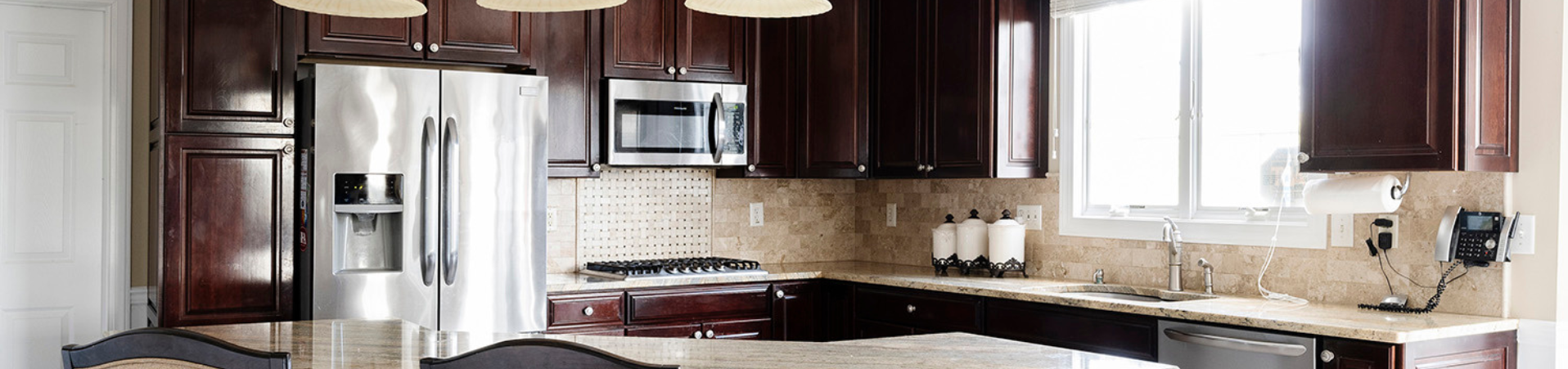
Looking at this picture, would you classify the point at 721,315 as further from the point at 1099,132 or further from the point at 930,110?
the point at 1099,132

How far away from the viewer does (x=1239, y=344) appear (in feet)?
10.9

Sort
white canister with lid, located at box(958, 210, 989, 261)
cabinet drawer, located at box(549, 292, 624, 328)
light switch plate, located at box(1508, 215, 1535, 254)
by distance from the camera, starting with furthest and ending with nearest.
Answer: white canister with lid, located at box(958, 210, 989, 261)
cabinet drawer, located at box(549, 292, 624, 328)
light switch plate, located at box(1508, 215, 1535, 254)

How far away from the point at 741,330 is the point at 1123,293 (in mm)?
1414

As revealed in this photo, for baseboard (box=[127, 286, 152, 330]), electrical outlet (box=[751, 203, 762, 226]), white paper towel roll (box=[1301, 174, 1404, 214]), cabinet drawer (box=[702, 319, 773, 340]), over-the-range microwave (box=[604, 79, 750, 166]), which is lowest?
cabinet drawer (box=[702, 319, 773, 340])

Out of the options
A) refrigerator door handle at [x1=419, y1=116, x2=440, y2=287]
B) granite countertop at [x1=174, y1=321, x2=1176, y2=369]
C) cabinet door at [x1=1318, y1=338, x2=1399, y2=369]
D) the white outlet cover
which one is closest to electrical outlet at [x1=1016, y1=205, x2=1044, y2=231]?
the white outlet cover

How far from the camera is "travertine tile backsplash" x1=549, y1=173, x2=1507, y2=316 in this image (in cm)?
343

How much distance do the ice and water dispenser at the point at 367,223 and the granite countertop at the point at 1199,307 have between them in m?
0.57

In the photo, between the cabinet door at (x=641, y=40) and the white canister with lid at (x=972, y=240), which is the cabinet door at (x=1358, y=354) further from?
the cabinet door at (x=641, y=40)

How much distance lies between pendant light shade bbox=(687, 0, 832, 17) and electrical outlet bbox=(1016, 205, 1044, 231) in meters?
2.32

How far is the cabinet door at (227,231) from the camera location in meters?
3.89

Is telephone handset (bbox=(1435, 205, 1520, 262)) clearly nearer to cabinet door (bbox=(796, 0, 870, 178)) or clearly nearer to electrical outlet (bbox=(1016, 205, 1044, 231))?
electrical outlet (bbox=(1016, 205, 1044, 231))

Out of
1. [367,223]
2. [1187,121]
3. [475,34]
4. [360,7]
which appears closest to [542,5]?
[360,7]

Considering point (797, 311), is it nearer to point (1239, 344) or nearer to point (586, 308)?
point (586, 308)

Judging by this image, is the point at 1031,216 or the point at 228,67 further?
the point at 1031,216
